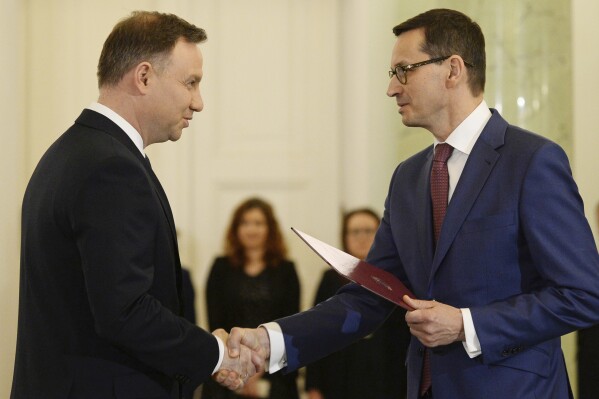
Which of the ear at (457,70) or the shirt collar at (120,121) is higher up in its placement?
the ear at (457,70)

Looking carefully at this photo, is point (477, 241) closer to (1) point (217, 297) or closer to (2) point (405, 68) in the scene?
(2) point (405, 68)

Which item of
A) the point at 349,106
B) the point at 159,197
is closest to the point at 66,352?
the point at 159,197

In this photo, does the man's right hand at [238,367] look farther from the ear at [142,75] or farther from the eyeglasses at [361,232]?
the eyeglasses at [361,232]

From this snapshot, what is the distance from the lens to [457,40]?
288cm

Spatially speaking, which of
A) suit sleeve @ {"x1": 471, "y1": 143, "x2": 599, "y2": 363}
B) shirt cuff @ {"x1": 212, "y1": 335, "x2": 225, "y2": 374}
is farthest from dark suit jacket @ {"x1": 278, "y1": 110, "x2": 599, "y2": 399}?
shirt cuff @ {"x1": 212, "y1": 335, "x2": 225, "y2": 374}

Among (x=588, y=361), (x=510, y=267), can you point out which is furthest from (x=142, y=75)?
(x=588, y=361)

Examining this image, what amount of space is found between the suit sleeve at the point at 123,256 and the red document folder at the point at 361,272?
41 cm

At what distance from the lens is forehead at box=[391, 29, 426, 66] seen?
2895 millimetres

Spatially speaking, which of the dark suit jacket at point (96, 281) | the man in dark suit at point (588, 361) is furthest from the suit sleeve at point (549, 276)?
the man in dark suit at point (588, 361)

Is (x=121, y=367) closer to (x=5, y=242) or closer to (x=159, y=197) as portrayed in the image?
(x=159, y=197)

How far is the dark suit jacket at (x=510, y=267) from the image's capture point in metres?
2.46

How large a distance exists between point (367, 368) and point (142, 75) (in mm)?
2268

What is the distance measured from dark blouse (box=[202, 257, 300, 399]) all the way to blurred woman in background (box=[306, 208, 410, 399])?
16 centimetres

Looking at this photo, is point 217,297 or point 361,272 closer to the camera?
point 361,272
